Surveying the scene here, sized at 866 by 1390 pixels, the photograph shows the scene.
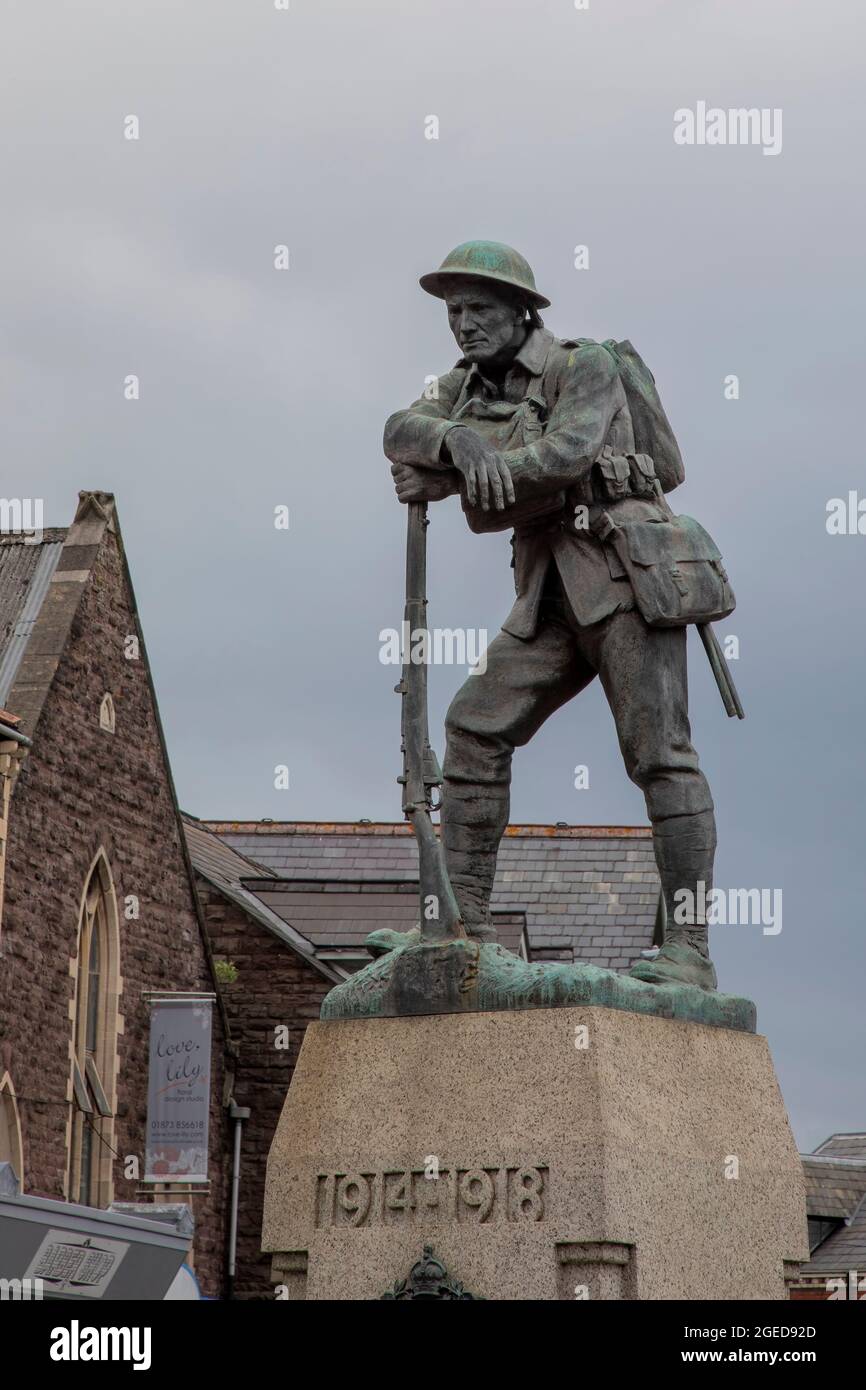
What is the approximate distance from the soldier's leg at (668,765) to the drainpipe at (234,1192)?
26441 millimetres

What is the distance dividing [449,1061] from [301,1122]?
59 cm

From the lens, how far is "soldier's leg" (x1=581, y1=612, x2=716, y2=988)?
8305 millimetres

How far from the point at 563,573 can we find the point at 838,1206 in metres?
38.3

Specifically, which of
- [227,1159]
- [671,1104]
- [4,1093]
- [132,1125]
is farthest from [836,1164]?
[671,1104]

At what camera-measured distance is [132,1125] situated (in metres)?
31.6

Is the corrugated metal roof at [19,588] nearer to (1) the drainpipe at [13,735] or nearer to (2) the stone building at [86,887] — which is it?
(2) the stone building at [86,887]

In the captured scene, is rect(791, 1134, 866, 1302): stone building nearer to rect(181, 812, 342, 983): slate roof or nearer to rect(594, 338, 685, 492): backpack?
rect(181, 812, 342, 983): slate roof

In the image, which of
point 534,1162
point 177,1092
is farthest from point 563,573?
point 177,1092

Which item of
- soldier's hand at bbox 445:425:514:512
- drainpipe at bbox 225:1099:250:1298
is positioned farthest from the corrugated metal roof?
soldier's hand at bbox 445:425:514:512

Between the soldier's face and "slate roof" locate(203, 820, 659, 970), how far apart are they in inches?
1090

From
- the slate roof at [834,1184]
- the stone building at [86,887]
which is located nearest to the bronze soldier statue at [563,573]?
the stone building at [86,887]

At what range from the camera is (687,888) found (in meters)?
8.35

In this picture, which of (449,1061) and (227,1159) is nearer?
(449,1061)
